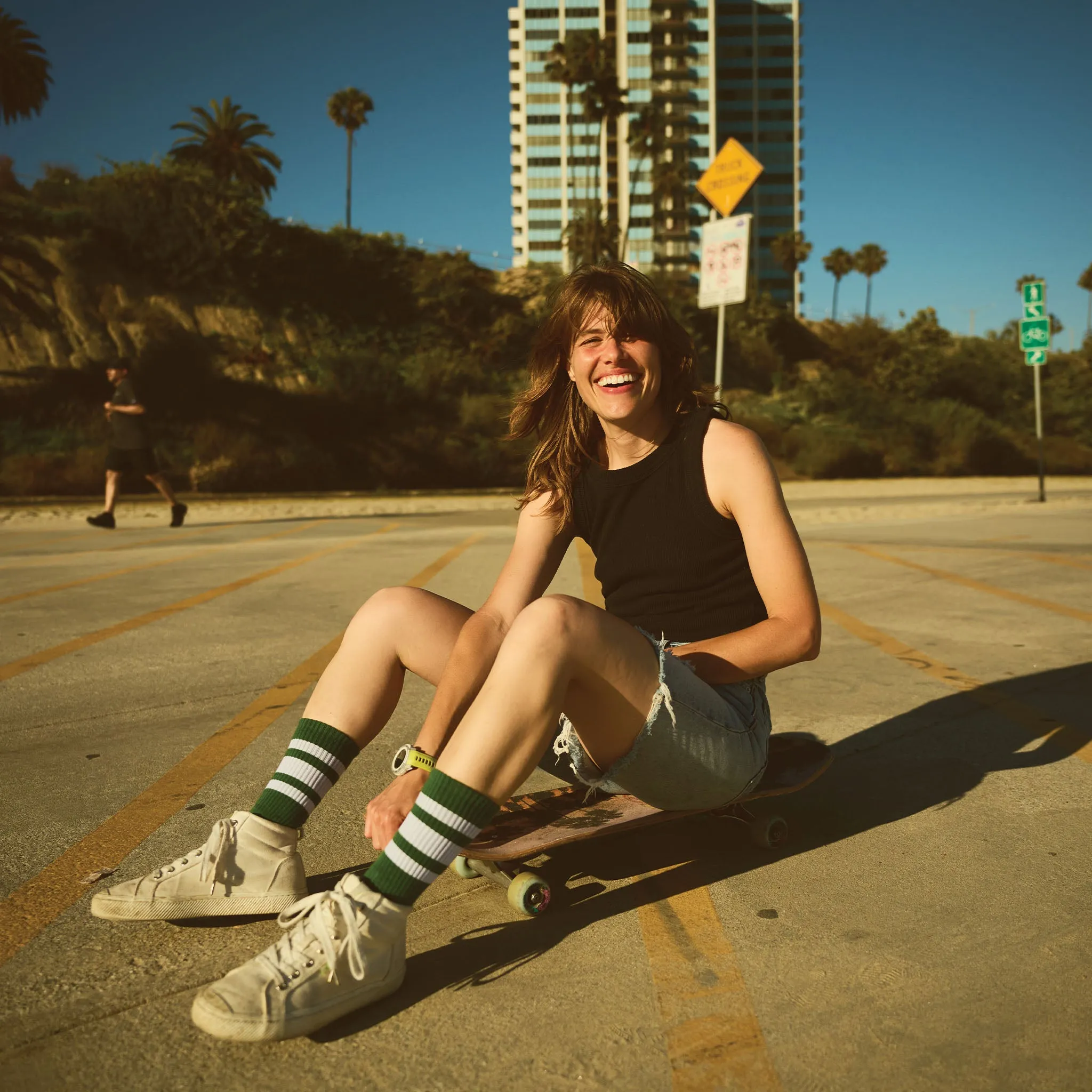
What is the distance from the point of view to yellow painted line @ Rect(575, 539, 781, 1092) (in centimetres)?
182

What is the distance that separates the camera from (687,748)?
7.72 ft

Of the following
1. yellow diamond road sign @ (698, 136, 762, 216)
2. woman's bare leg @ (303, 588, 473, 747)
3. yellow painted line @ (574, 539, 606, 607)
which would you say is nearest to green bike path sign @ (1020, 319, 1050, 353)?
yellow diamond road sign @ (698, 136, 762, 216)

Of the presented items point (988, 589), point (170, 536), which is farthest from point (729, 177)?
point (170, 536)

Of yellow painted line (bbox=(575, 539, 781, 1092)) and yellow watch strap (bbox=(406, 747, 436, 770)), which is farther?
yellow watch strap (bbox=(406, 747, 436, 770))

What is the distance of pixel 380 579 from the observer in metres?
8.30

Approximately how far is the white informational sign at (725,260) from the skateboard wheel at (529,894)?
953cm

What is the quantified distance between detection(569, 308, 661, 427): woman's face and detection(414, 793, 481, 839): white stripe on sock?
1.12 metres

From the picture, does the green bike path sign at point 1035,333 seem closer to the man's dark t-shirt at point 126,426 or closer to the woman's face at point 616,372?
the man's dark t-shirt at point 126,426

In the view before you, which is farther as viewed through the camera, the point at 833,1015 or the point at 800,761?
the point at 800,761

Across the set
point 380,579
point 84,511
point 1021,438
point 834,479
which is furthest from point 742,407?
point 380,579

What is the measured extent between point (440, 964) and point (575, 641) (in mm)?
757

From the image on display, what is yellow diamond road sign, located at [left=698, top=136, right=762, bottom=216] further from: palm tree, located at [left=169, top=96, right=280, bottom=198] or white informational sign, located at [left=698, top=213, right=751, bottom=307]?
palm tree, located at [left=169, top=96, right=280, bottom=198]

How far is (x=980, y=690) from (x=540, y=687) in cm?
314

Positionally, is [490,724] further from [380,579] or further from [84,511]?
[84,511]
